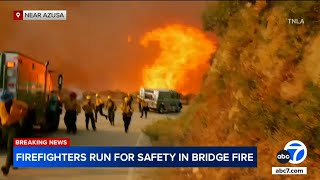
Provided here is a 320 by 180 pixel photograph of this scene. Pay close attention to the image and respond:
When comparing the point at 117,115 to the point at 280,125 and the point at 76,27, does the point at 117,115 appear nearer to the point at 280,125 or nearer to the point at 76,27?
the point at 76,27

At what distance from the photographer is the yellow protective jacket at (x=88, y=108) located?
10935 mm

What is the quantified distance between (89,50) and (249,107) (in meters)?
3.35

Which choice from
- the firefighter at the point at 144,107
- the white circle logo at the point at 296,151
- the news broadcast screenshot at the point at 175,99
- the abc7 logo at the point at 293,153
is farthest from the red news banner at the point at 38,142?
the firefighter at the point at 144,107

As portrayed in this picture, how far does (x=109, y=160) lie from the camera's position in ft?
26.2

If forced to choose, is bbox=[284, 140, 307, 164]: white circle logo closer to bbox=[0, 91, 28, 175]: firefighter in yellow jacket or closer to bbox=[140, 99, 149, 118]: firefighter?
bbox=[140, 99, 149, 118]: firefighter

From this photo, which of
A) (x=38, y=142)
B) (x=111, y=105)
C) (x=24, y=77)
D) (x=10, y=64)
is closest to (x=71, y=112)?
(x=24, y=77)

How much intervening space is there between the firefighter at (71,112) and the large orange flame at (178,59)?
6.07 ft

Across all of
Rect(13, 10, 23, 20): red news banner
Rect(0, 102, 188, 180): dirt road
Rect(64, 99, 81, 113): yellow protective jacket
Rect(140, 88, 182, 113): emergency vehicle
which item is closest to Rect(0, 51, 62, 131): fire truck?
Rect(64, 99, 81, 113): yellow protective jacket

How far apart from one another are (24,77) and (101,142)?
2540 millimetres

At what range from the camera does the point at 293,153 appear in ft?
25.5

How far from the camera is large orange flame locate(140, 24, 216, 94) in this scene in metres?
10.8

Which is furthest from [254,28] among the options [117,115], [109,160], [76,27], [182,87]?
[109,160]

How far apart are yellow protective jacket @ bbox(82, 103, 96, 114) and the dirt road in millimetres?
416

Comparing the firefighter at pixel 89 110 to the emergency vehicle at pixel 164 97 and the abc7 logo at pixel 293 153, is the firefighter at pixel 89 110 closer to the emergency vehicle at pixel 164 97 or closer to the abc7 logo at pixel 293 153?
the emergency vehicle at pixel 164 97
